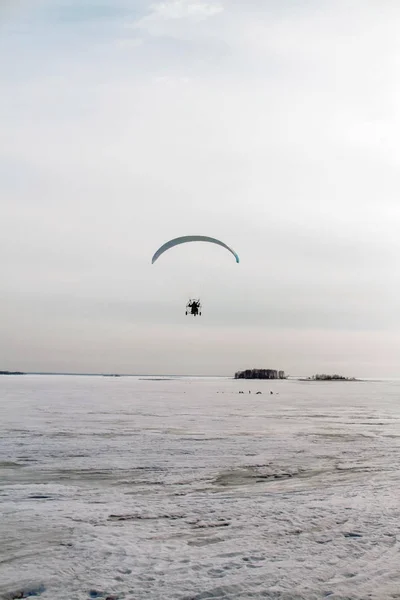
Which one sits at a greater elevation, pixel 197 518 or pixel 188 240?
pixel 188 240

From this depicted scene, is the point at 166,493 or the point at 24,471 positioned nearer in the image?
the point at 166,493

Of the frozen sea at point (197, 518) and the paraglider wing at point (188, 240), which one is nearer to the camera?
the frozen sea at point (197, 518)

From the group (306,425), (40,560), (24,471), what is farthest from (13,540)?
(306,425)

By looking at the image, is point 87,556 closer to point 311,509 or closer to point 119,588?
point 119,588

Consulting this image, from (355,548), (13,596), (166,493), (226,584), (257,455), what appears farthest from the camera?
(257,455)

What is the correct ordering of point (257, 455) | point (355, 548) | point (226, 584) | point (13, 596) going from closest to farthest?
point (13, 596)
point (226, 584)
point (355, 548)
point (257, 455)

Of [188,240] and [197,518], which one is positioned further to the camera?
[188,240]

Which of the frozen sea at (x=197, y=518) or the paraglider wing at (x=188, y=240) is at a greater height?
the paraglider wing at (x=188, y=240)

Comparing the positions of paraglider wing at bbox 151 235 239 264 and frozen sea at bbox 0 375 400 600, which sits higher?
paraglider wing at bbox 151 235 239 264
